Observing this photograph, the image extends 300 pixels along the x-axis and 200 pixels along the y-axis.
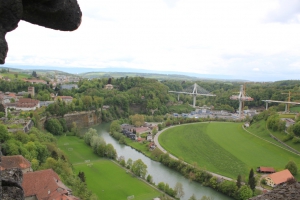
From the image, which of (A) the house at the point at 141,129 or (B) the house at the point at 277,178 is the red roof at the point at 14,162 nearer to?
(B) the house at the point at 277,178

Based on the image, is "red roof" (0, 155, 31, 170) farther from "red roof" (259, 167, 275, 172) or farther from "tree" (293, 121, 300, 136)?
"tree" (293, 121, 300, 136)

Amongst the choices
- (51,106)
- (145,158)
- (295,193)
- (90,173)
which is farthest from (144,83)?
(295,193)

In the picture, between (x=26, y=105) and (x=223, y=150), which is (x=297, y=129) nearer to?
(x=223, y=150)

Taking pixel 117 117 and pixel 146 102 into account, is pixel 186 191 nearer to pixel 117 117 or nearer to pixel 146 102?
pixel 117 117

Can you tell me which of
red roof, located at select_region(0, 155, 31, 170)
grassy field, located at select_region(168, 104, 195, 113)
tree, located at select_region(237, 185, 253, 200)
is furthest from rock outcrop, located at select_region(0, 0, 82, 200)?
grassy field, located at select_region(168, 104, 195, 113)

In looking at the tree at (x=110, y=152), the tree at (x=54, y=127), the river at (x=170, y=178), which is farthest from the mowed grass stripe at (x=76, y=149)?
the river at (x=170, y=178)

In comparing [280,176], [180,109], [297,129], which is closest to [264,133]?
[297,129]
